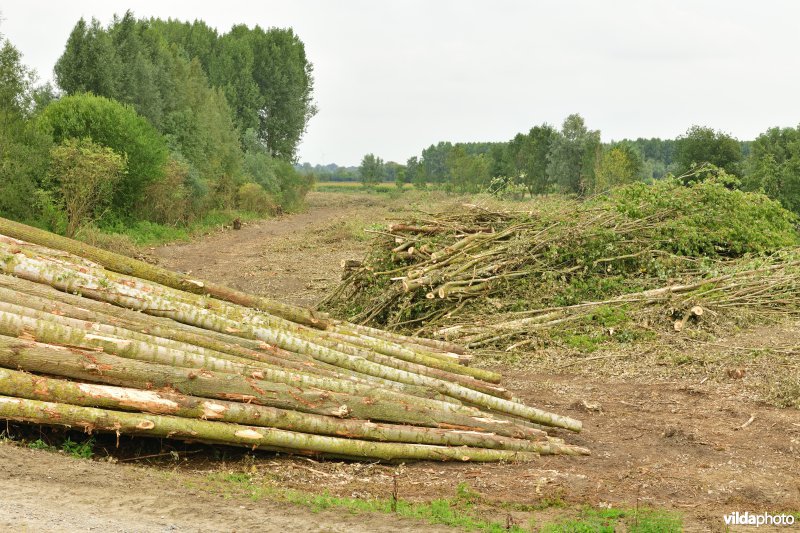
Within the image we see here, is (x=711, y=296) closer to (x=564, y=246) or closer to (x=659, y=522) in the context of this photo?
(x=564, y=246)

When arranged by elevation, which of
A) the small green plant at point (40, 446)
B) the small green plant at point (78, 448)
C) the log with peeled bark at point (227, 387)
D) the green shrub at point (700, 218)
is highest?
the green shrub at point (700, 218)

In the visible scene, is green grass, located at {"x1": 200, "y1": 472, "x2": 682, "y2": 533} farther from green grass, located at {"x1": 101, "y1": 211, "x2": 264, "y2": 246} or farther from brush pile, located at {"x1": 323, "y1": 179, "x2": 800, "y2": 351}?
green grass, located at {"x1": 101, "y1": 211, "x2": 264, "y2": 246}

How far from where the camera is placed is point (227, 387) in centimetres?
582

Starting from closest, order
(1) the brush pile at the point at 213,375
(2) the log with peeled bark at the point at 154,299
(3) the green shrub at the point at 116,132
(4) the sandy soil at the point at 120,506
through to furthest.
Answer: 1. (4) the sandy soil at the point at 120,506
2. (1) the brush pile at the point at 213,375
3. (2) the log with peeled bark at the point at 154,299
4. (3) the green shrub at the point at 116,132

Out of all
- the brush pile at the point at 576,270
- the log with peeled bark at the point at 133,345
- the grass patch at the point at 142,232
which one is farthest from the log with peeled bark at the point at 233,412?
the grass patch at the point at 142,232

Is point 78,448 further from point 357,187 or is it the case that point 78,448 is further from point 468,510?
point 357,187

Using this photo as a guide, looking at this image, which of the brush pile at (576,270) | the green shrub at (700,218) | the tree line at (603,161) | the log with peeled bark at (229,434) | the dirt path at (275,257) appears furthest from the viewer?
the tree line at (603,161)

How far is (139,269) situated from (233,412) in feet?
8.41

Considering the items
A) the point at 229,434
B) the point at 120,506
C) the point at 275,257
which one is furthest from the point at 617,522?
the point at 275,257

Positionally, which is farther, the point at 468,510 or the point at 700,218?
the point at 700,218

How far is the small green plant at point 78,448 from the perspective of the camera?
5.38 m

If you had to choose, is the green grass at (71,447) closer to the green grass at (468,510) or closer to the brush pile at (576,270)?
the green grass at (468,510)

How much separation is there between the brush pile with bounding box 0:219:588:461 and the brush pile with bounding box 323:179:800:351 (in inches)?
134

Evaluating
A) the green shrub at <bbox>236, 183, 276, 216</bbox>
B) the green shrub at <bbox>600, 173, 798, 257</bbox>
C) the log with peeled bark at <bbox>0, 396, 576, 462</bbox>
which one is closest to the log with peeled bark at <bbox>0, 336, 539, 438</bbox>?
the log with peeled bark at <bbox>0, 396, 576, 462</bbox>
